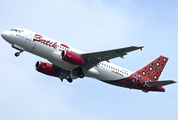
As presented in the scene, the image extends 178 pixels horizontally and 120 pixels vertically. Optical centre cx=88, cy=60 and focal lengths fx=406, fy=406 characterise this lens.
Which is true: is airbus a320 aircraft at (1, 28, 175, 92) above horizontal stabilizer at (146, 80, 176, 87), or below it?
above

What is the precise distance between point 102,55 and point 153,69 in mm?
10245

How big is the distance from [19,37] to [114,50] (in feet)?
37.0

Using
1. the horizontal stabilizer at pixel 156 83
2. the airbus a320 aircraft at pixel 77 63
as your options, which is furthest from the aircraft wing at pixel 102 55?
the horizontal stabilizer at pixel 156 83

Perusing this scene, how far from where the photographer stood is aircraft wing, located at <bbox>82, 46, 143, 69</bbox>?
45641 millimetres

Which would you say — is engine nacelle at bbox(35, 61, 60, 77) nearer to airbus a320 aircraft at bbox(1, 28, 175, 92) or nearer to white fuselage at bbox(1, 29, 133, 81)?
airbus a320 aircraft at bbox(1, 28, 175, 92)

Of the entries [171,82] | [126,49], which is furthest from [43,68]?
[171,82]

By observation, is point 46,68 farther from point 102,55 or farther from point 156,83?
point 156,83

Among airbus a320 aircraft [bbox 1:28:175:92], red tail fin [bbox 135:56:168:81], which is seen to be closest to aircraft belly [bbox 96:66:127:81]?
airbus a320 aircraft [bbox 1:28:175:92]

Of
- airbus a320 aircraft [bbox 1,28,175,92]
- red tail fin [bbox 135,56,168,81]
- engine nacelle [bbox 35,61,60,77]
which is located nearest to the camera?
airbus a320 aircraft [bbox 1,28,175,92]

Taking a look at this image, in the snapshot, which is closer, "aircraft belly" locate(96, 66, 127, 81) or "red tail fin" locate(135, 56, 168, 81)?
"aircraft belly" locate(96, 66, 127, 81)

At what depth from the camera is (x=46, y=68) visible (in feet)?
172

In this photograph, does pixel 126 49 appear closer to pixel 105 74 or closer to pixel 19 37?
pixel 105 74

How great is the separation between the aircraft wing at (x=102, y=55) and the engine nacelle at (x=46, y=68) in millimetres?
5782

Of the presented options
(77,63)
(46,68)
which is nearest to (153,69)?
(77,63)
